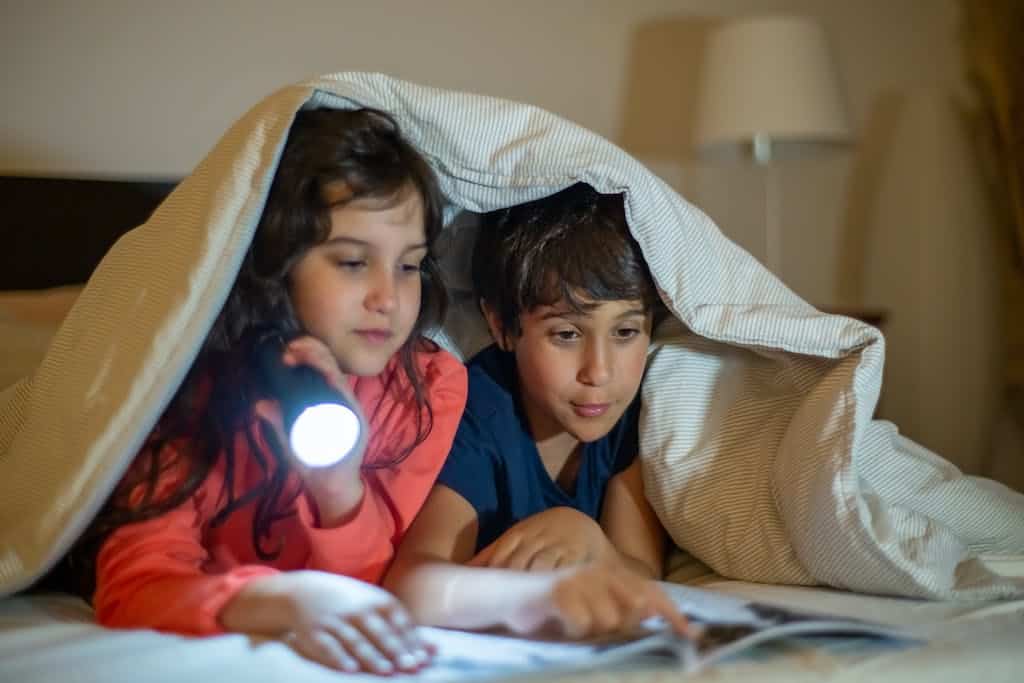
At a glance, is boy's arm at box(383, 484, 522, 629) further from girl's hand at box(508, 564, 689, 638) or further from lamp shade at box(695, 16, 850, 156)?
lamp shade at box(695, 16, 850, 156)

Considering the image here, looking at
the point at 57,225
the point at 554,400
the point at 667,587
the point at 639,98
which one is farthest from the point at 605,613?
the point at 639,98

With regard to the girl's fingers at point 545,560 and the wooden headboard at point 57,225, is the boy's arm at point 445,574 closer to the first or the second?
the girl's fingers at point 545,560

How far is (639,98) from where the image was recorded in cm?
193

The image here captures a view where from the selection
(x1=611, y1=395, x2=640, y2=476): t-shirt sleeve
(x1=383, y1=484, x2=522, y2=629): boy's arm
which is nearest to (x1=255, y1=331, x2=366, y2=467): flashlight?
(x1=383, y1=484, x2=522, y2=629): boy's arm

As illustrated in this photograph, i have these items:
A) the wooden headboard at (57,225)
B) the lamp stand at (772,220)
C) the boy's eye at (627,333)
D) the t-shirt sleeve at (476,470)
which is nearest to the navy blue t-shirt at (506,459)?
the t-shirt sleeve at (476,470)

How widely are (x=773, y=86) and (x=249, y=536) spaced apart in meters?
1.33

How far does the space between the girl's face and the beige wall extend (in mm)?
939

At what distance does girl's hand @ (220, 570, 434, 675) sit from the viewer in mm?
540

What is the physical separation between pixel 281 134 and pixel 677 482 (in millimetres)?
468

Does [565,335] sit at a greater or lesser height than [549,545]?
greater

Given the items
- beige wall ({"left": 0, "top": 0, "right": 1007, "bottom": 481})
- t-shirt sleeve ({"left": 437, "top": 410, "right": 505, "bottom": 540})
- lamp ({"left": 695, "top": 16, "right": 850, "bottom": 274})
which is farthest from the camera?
lamp ({"left": 695, "top": 16, "right": 850, "bottom": 274})

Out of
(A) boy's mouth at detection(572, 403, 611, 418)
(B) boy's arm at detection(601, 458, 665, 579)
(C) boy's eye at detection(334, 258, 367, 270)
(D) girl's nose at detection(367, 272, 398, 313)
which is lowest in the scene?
(B) boy's arm at detection(601, 458, 665, 579)

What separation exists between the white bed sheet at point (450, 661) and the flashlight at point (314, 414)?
0.14 meters

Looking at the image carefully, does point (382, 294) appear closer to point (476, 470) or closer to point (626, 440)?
A: point (476, 470)
